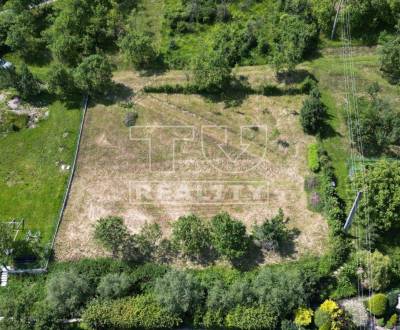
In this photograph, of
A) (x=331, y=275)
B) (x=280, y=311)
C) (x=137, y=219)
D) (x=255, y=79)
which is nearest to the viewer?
(x=280, y=311)

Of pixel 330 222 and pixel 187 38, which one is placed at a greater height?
pixel 187 38

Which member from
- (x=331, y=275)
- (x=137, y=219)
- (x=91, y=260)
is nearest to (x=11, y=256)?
(x=91, y=260)

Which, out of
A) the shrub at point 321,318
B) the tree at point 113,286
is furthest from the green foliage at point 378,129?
the tree at point 113,286

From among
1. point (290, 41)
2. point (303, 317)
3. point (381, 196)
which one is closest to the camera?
point (303, 317)

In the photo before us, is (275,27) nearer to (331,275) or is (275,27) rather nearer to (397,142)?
(397,142)

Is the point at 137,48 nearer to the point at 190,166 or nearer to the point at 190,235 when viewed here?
the point at 190,166

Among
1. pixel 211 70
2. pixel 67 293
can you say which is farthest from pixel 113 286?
pixel 211 70
